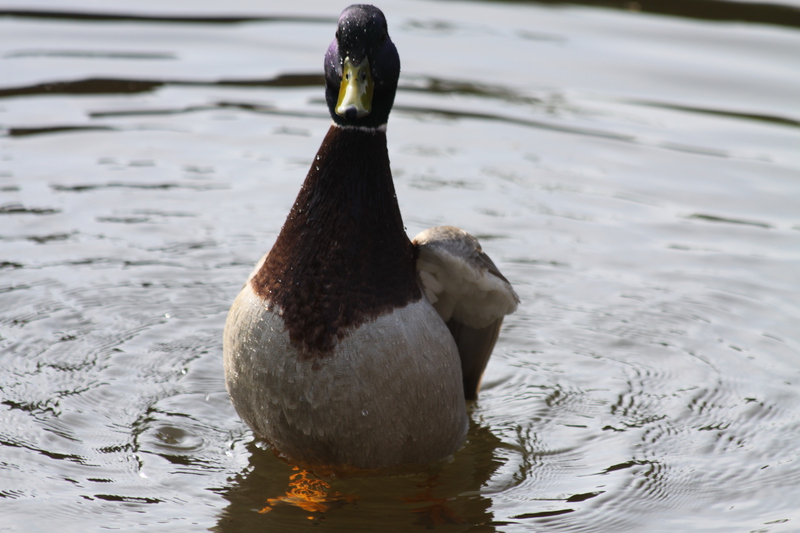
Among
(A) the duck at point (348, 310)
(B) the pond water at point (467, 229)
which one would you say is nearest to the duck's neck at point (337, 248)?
(A) the duck at point (348, 310)

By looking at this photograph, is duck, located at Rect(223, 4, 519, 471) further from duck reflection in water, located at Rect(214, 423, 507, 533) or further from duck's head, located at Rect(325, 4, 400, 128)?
duck reflection in water, located at Rect(214, 423, 507, 533)

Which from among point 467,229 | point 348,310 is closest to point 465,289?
point 348,310

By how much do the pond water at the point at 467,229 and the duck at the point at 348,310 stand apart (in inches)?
15.2

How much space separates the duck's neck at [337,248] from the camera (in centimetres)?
402

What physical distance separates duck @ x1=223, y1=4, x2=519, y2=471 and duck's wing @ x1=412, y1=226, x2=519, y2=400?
0.01 meters

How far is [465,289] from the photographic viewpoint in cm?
450

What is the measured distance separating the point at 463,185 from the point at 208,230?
1.90m

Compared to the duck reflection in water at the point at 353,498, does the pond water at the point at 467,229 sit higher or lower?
higher

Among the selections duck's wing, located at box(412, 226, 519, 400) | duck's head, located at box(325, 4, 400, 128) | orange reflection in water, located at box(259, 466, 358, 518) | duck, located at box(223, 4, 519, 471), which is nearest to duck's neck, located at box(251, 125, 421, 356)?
duck, located at box(223, 4, 519, 471)

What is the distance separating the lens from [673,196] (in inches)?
302

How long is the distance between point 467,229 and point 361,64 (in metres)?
3.21

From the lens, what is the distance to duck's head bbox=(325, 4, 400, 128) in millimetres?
3875

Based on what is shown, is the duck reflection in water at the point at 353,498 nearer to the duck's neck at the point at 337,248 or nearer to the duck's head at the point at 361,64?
the duck's neck at the point at 337,248

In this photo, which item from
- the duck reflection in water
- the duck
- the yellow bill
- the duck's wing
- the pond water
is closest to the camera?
the yellow bill
